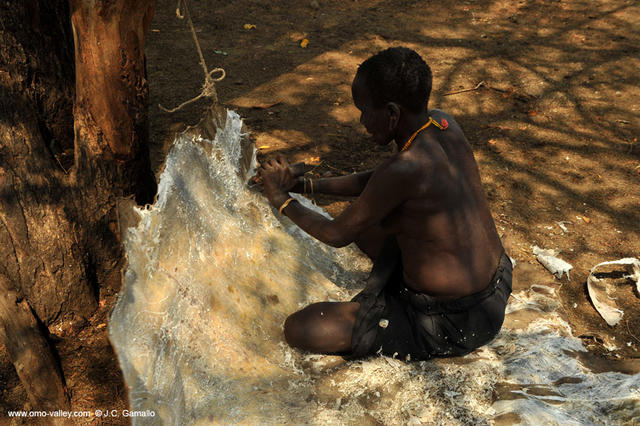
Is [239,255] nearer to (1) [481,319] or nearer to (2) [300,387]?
(2) [300,387]

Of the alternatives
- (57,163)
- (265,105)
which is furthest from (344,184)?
(265,105)

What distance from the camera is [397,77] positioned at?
183cm

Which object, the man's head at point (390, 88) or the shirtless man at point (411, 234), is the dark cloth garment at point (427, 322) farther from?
the man's head at point (390, 88)

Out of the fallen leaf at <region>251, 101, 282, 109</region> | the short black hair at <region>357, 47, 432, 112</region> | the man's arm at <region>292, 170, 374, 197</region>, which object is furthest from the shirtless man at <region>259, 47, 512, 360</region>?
the fallen leaf at <region>251, 101, 282, 109</region>

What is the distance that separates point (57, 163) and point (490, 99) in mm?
3572

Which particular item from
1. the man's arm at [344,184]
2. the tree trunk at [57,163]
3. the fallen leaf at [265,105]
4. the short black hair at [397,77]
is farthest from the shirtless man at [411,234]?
the fallen leaf at [265,105]

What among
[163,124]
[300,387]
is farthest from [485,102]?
[300,387]

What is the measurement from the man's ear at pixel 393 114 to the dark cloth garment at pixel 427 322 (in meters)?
0.70

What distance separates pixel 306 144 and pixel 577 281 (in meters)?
2.02

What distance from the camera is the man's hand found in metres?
2.33

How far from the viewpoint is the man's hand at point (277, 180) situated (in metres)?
2.33

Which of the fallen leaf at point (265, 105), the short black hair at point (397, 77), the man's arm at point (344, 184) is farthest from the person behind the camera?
the fallen leaf at point (265, 105)

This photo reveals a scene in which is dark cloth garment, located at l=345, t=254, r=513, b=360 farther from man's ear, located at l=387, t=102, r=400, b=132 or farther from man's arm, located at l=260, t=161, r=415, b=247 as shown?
man's ear, located at l=387, t=102, r=400, b=132

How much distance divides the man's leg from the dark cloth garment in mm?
50
